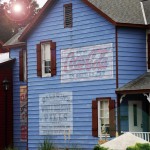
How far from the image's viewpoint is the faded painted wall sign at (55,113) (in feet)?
102

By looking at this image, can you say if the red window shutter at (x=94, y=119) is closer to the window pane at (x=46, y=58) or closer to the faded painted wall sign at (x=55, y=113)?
the faded painted wall sign at (x=55, y=113)

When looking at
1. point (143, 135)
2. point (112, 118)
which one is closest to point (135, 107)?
point (112, 118)

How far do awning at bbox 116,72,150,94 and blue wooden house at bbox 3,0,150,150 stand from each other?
0.02 metres

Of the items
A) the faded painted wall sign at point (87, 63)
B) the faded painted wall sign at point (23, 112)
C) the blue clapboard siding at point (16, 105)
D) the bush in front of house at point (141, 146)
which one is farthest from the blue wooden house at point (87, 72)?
the bush in front of house at point (141, 146)

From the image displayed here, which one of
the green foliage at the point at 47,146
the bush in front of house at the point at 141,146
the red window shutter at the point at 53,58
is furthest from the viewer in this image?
the red window shutter at the point at 53,58

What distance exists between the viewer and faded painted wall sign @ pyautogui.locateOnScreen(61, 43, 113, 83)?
28906mm

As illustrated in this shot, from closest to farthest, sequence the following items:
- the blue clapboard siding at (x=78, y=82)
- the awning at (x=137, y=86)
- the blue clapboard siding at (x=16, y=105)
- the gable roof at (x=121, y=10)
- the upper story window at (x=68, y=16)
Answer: the awning at (x=137, y=86) → the gable roof at (x=121, y=10) → the blue clapboard siding at (x=78, y=82) → the upper story window at (x=68, y=16) → the blue clapboard siding at (x=16, y=105)

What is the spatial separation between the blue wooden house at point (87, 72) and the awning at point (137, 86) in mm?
22

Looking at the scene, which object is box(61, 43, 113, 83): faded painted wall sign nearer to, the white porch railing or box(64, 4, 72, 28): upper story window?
box(64, 4, 72, 28): upper story window

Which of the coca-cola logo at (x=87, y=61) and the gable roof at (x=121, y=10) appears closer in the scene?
the gable roof at (x=121, y=10)

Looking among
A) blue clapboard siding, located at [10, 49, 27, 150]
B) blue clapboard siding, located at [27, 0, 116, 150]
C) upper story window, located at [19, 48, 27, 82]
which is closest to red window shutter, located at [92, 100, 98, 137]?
blue clapboard siding, located at [27, 0, 116, 150]

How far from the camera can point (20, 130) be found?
119ft

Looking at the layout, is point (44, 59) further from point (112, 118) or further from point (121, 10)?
point (112, 118)

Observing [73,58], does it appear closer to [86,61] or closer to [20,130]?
[86,61]
